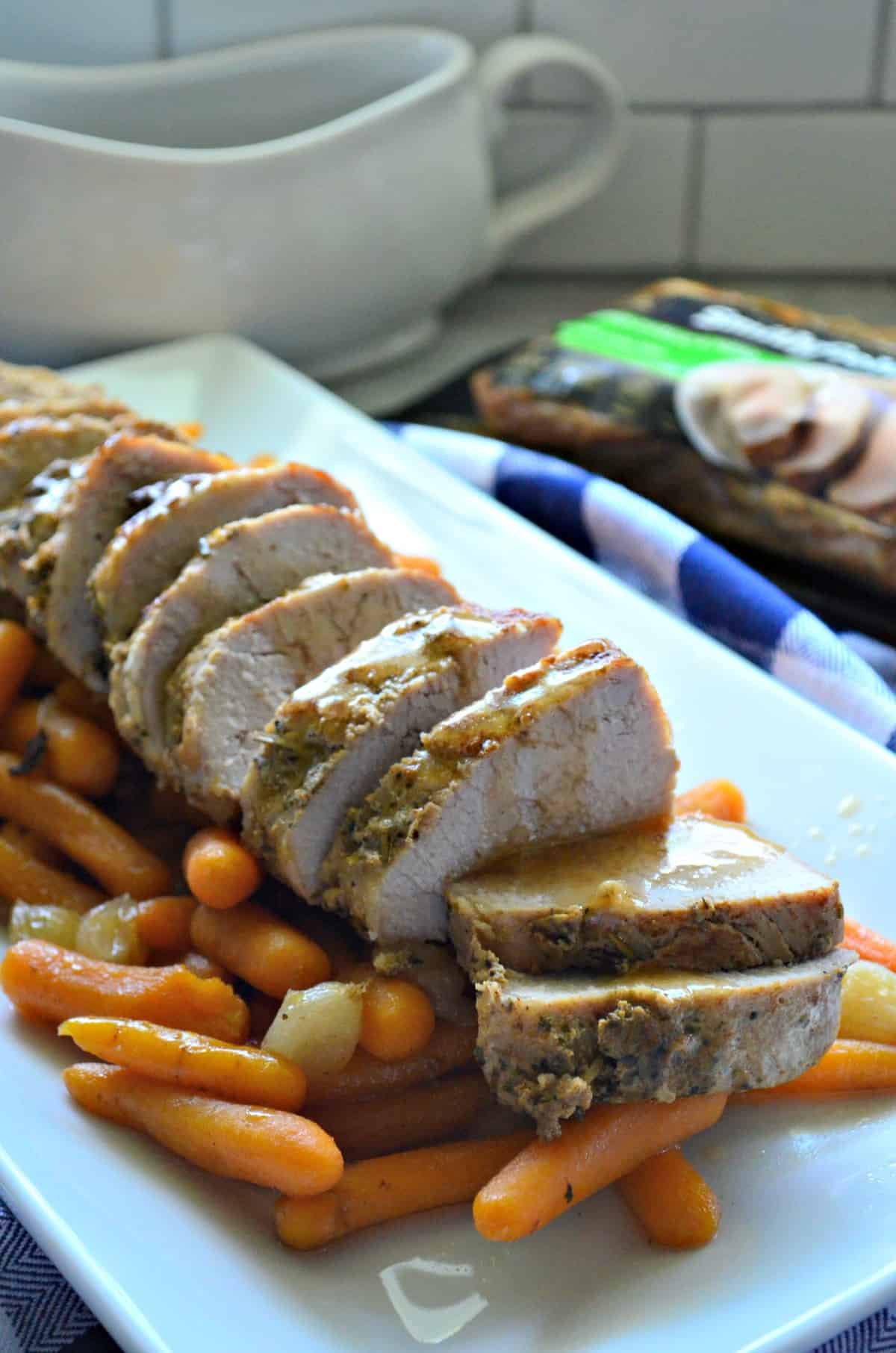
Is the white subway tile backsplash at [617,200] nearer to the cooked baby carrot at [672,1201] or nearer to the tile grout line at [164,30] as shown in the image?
the tile grout line at [164,30]

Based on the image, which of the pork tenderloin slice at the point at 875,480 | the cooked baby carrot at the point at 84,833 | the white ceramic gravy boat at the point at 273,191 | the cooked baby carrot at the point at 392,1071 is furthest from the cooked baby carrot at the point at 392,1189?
the white ceramic gravy boat at the point at 273,191

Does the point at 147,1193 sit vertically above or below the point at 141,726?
below

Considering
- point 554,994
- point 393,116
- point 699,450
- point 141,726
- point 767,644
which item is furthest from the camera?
point 393,116

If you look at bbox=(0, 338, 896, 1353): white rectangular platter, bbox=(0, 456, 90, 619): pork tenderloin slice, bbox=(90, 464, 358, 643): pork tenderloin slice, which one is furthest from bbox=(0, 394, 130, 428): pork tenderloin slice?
bbox=(0, 338, 896, 1353): white rectangular platter

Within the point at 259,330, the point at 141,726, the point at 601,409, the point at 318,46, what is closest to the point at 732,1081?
the point at 141,726

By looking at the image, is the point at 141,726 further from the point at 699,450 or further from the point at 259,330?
the point at 259,330

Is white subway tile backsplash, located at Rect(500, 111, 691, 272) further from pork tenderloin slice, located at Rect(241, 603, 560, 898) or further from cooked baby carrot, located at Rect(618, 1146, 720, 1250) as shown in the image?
cooked baby carrot, located at Rect(618, 1146, 720, 1250)
